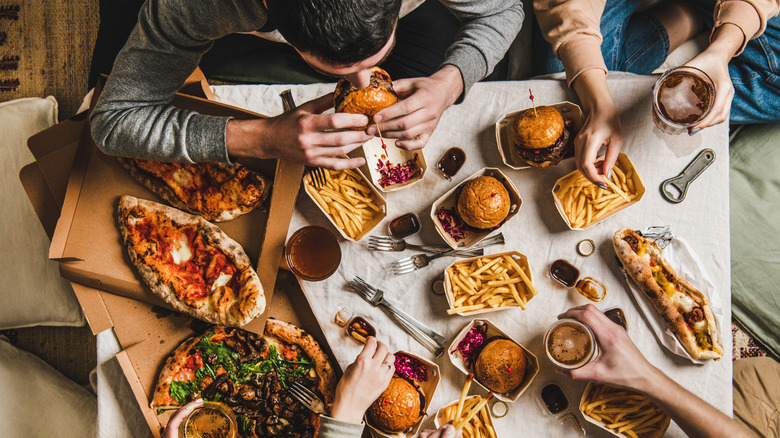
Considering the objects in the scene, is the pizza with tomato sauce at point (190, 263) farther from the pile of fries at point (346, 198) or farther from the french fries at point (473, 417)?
the french fries at point (473, 417)

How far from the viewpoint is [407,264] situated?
7.71 ft

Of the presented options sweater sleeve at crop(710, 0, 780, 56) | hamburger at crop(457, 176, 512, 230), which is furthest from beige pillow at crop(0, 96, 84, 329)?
sweater sleeve at crop(710, 0, 780, 56)

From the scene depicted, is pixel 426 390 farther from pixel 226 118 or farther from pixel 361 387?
pixel 226 118

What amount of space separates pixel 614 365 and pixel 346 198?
1.51 m

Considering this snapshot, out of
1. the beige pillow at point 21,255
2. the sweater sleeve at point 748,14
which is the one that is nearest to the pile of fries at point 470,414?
the sweater sleeve at point 748,14

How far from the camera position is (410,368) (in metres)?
2.27

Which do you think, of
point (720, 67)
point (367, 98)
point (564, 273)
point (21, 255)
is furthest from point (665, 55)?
point (21, 255)

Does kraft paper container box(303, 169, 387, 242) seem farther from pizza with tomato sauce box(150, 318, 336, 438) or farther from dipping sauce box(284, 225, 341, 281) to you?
pizza with tomato sauce box(150, 318, 336, 438)

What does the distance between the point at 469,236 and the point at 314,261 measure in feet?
2.69

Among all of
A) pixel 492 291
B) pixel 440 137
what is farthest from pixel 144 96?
pixel 492 291

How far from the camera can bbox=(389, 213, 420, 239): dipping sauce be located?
2361 mm

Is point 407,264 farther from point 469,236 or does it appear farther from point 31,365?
point 31,365

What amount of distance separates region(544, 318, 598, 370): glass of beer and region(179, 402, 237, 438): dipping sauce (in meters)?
1.55

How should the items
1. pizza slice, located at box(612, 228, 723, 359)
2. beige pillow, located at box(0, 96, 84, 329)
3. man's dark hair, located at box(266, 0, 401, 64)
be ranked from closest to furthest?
man's dark hair, located at box(266, 0, 401, 64), pizza slice, located at box(612, 228, 723, 359), beige pillow, located at box(0, 96, 84, 329)
